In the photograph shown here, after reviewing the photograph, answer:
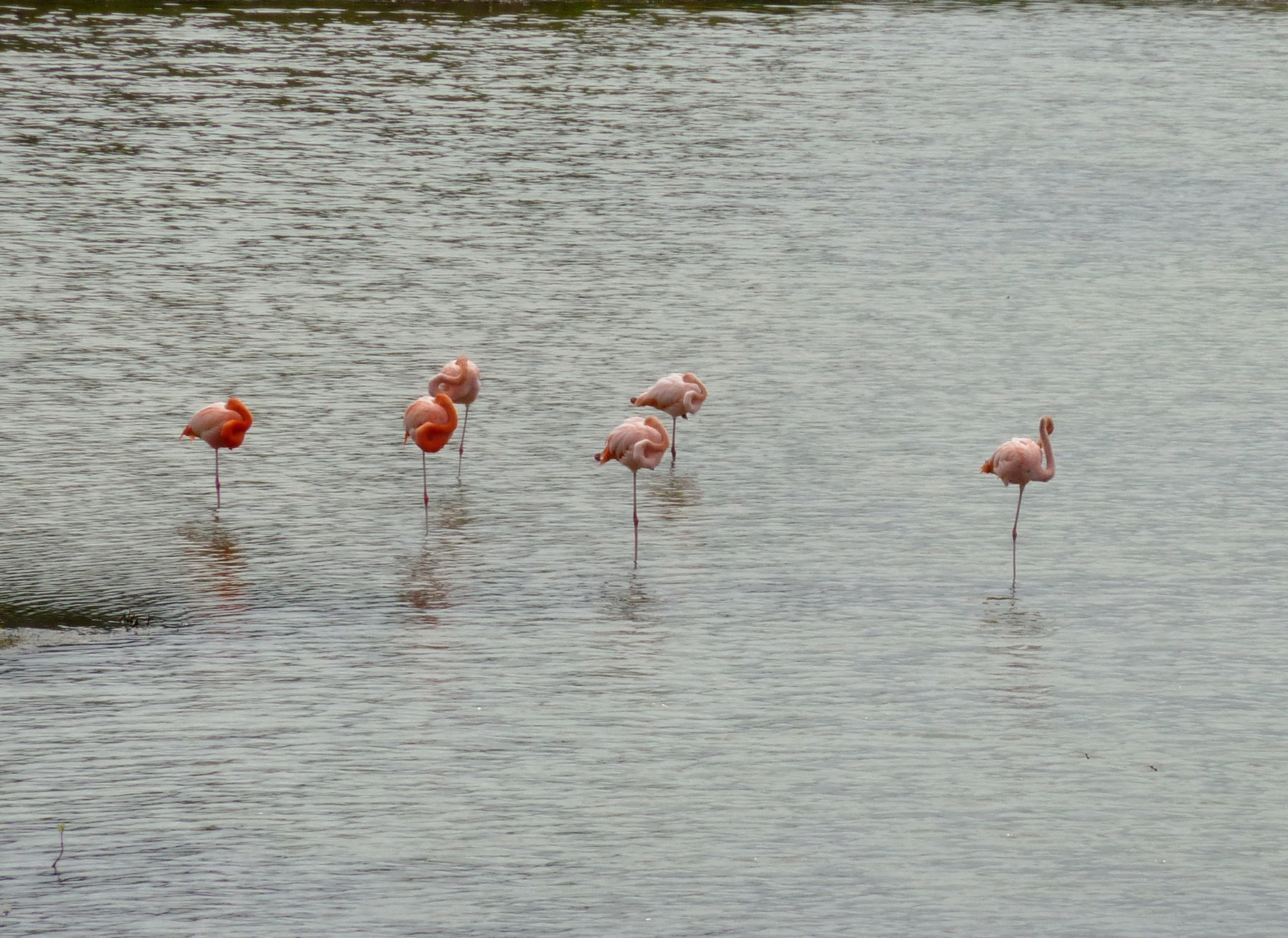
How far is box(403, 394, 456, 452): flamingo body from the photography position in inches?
542

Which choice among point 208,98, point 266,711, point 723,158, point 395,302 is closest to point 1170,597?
point 266,711

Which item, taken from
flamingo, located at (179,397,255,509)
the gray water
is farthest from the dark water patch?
flamingo, located at (179,397,255,509)

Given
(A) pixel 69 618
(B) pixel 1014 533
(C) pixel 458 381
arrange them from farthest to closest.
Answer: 1. (C) pixel 458 381
2. (B) pixel 1014 533
3. (A) pixel 69 618

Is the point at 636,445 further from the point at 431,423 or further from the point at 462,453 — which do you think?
the point at 462,453

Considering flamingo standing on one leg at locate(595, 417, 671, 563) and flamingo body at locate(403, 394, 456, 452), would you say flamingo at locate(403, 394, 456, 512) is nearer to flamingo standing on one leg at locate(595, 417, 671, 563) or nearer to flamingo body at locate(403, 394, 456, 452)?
flamingo body at locate(403, 394, 456, 452)

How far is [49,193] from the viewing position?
78.8ft

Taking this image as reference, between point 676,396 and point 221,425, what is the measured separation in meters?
3.40

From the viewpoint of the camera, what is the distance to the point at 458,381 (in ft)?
48.9

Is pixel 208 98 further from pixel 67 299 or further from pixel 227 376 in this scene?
pixel 227 376

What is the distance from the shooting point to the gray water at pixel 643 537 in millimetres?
8680

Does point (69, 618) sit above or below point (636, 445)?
below

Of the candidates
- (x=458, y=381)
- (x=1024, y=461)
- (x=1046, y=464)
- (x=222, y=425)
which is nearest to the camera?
(x=1024, y=461)

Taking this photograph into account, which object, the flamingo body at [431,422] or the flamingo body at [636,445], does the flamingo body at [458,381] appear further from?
the flamingo body at [636,445]

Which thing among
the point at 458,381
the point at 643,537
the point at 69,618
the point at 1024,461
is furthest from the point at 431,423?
the point at 1024,461
